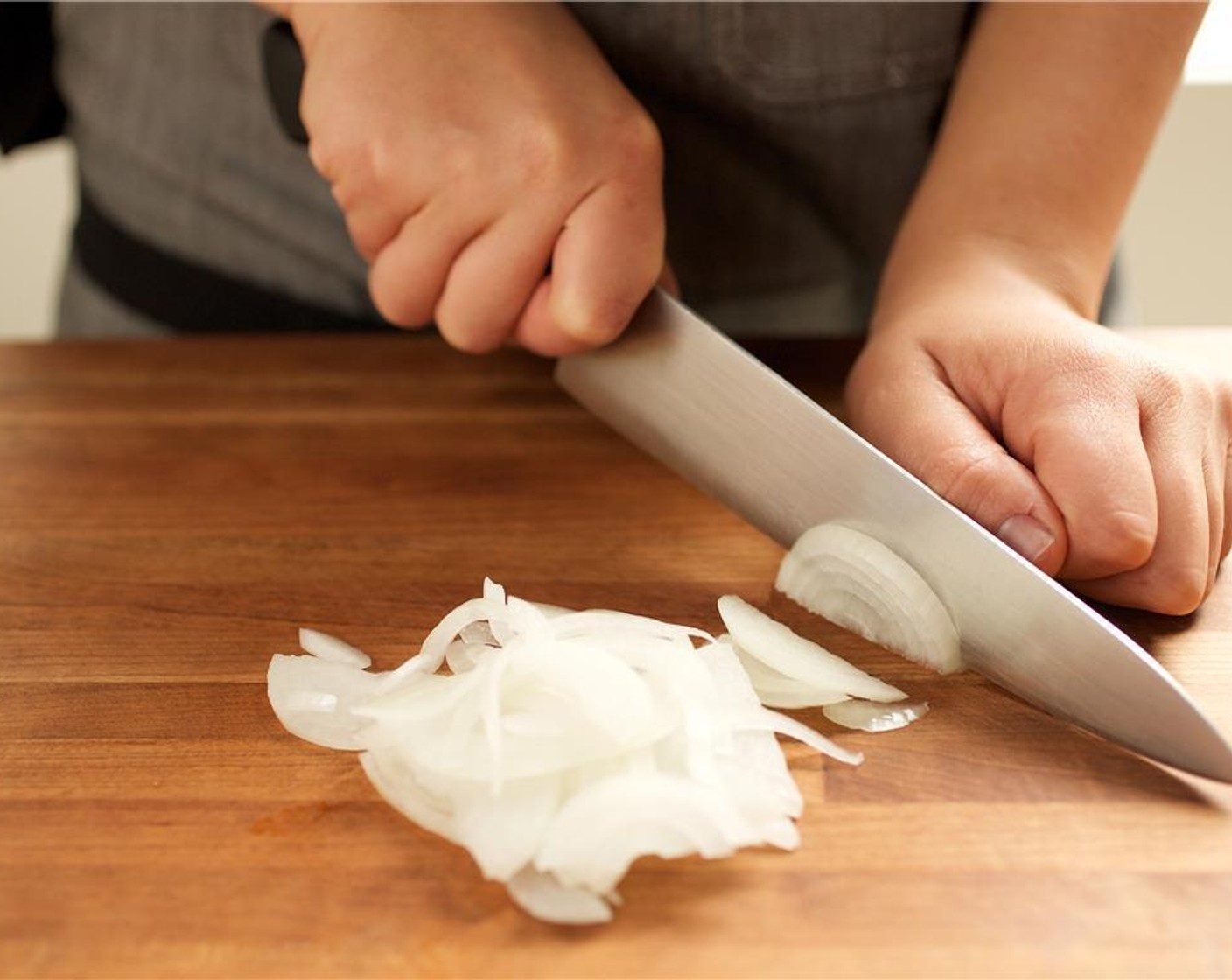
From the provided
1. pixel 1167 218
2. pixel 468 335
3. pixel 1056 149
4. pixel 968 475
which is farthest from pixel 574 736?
pixel 1167 218

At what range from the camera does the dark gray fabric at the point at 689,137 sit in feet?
3.34

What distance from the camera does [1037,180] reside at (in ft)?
2.96

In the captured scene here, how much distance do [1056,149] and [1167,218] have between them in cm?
146

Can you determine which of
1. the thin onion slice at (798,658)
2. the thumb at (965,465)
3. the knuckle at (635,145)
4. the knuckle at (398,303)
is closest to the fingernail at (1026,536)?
the thumb at (965,465)

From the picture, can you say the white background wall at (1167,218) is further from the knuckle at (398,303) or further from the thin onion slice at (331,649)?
the thin onion slice at (331,649)

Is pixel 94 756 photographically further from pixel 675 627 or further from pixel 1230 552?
pixel 1230 552

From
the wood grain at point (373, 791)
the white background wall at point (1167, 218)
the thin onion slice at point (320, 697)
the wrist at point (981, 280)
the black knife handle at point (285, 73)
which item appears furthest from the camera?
the white background wall at point (1167, 218)

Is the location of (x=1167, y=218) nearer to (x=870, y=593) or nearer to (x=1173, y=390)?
(x=1173, y=390)

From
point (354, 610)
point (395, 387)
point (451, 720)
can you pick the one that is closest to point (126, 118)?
point (395, 387)

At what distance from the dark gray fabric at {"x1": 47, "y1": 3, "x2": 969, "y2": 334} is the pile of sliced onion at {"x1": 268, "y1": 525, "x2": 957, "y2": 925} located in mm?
467

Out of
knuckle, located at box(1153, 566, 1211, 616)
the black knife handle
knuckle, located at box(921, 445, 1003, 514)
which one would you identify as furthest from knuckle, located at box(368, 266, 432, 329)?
knuckle, located at box(1153, 566, 1211, 616)

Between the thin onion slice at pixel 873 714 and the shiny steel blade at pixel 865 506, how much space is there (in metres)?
0.05

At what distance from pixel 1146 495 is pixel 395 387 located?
0.59m

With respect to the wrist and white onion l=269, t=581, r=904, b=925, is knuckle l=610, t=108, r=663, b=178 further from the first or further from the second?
white onion l=269, t=581, r=904, b=925
